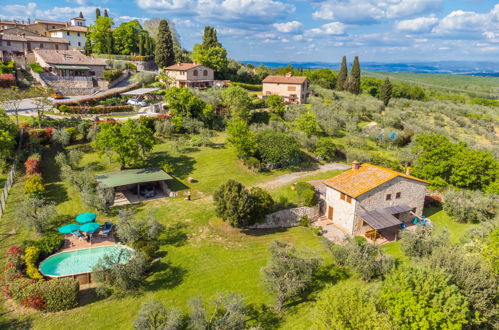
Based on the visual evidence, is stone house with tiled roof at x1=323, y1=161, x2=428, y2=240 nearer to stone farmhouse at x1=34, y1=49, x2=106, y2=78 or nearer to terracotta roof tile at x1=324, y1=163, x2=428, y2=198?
terracotta roof tile at x1=324, y1=163, x2=428, y2=198

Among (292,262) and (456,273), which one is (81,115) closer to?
(292,262)

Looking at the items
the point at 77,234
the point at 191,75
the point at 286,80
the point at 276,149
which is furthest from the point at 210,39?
the point at 77,234

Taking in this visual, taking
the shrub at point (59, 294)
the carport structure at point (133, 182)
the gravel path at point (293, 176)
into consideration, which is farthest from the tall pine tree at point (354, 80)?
the shrub at point (59, 294)

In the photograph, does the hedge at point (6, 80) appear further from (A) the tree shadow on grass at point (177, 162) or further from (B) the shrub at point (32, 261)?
(B) the shrub at point (32, 261)

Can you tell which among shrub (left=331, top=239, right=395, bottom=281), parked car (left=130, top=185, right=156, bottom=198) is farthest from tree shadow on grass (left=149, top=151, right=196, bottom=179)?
shrub (left=331, top=239, right=395, bottom=281)

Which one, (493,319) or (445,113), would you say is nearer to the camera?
(493,319)

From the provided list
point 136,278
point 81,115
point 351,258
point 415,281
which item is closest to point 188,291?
point 136,278
